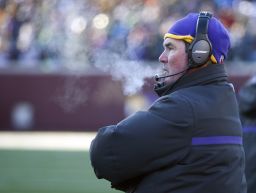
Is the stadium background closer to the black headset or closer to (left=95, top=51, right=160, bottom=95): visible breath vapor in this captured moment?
(left=95, top=51, right=160, bottom=95): visible breath vapor

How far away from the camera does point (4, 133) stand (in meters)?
16.5

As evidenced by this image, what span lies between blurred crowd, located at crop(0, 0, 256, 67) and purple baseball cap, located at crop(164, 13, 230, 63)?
11543 mm

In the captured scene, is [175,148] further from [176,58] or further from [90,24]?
[90,24]

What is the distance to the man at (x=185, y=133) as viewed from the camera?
2.86m

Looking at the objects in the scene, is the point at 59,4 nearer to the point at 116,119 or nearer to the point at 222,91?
the point at 116,119

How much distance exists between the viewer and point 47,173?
1046 centimetres

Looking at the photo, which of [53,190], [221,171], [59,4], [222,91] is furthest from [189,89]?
[59,4]

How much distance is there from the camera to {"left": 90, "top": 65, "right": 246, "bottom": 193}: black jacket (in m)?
2.86

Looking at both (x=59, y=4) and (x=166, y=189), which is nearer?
(x=166, y=189)

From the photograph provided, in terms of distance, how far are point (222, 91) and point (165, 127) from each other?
12.1 inches

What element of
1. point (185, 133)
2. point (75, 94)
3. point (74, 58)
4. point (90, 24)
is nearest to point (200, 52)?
point (185, 133)

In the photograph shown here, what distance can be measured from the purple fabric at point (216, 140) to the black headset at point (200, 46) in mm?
293

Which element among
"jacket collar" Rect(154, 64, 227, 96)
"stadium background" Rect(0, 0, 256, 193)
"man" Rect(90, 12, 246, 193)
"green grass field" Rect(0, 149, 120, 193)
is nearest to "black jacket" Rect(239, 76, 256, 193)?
"man" Rect(90, 12, 246, 193)

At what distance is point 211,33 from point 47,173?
7695 millimetres
